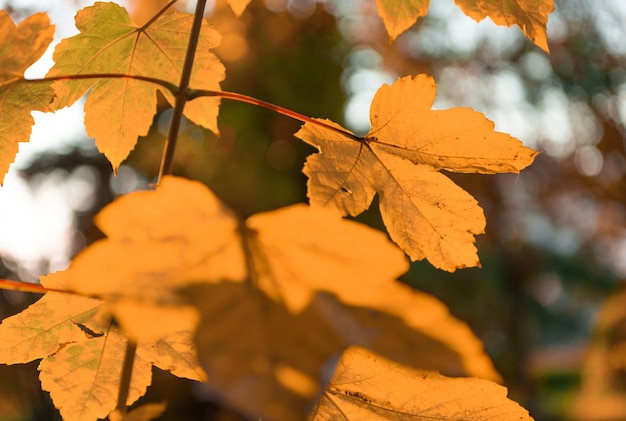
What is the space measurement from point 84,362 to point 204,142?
25.4 feet

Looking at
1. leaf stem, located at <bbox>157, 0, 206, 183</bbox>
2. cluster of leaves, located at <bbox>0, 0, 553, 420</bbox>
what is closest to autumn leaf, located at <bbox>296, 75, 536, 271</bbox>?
cluster of leaves, located at <bbox>0, 0, 553, 420</bbox>

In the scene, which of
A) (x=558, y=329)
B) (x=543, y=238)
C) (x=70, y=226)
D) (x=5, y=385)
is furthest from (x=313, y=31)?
(x=558, y=329)

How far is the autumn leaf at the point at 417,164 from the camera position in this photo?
1.65 ft

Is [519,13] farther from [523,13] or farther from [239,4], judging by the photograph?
[239,4]

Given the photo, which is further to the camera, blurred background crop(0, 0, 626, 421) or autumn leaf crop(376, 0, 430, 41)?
blurred background crop(0, 0, 626, 421)

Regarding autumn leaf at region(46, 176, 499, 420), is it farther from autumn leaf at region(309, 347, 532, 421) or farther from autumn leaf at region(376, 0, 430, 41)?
autumn leaf at region(376, 0, 430, 41)

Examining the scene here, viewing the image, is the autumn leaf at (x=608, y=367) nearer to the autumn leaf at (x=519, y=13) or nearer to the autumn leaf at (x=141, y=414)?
the autumn leaf at (x=519, y=13)

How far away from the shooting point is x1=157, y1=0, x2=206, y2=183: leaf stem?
1.51 feet

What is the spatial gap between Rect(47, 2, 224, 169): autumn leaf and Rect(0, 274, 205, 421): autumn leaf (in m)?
0.19

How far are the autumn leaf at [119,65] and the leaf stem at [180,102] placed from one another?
161mm

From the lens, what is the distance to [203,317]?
0.87ft

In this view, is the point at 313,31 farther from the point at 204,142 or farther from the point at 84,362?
the point at 84,362

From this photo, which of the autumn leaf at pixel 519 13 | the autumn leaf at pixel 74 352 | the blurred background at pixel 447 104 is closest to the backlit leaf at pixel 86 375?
the autumn leaf at pixel 74 352

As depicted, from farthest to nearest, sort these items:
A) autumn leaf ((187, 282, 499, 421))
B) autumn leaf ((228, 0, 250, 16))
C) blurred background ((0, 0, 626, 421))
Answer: blurred background ((0, 0, 626, 421)) < autumn leaf ((228, 0, 250, 16)) < autumn leaf ((187, 282, 499, 421))
